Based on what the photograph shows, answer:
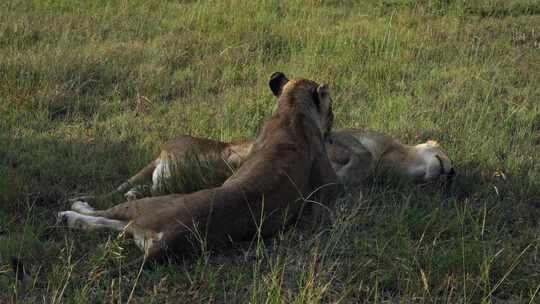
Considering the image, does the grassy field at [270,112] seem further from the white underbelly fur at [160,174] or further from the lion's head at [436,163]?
the white underbelly fur at [160,174]

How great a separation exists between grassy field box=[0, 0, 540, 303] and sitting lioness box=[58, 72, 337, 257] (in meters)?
0.15

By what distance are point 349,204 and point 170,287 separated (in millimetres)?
1735

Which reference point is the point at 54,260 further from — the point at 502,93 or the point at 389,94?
the point at 502,93

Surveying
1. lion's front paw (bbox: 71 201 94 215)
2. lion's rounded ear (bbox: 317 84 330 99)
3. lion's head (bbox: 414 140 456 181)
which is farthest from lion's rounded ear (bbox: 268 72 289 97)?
lion's front paw (bbox: 71 201 94 215)

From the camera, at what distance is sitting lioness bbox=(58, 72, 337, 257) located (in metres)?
Result: 4.77

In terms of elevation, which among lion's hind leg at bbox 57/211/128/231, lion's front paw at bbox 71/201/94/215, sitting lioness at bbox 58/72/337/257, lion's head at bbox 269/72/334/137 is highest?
lion's head at bbox 269/72/334/137

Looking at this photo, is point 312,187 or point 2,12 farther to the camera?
point 2,12

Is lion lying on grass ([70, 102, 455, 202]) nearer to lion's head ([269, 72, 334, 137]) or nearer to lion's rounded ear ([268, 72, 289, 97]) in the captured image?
lion's head ([269, 72, 334, 137])

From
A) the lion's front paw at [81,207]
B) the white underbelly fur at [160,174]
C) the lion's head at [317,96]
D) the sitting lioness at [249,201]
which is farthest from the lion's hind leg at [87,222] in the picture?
the lion's head at [317,96]

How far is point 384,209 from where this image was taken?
595 cm

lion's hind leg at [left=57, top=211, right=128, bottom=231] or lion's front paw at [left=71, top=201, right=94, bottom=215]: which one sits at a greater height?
lion's hind leg at [left=57, top=211, right=128, bottom=231]

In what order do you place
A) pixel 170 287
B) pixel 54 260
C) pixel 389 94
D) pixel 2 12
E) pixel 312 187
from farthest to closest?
pixel 2 12 < pixel 389 94 < pixel 312 187 < pixel 54 260 < pixel 170 287

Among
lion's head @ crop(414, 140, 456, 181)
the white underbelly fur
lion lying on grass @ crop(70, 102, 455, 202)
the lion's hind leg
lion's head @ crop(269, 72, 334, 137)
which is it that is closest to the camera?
the lion's hind leg

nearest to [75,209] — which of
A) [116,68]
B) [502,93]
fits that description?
[116,68]
